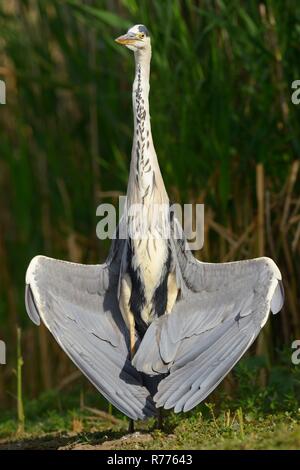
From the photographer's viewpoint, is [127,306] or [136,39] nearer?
[127,306]

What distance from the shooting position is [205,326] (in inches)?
178

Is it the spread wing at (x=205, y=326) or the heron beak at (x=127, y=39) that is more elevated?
the heron beak at (x=127, y=39)

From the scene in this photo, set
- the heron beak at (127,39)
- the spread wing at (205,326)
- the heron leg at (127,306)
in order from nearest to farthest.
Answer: the spread wing at (205,326)
the heron leg at (127,306)
the heron beak at (127,39)

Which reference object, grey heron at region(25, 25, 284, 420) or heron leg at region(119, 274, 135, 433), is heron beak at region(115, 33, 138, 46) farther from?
heron leg at region(119, 274, 135, 433)

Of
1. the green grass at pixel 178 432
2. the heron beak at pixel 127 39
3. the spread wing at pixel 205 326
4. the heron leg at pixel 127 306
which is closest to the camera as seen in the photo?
the green grass at pixel 178 432

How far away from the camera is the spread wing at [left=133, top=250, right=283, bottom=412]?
165 inches

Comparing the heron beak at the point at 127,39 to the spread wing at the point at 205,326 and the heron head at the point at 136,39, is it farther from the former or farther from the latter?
the spread wing at the point at 205,326

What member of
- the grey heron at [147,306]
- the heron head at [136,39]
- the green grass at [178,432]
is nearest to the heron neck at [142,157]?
the grey heron at [147,306]

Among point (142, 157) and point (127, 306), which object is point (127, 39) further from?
point (127, 306)

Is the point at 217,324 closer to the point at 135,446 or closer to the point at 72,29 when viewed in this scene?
the point at 135,446

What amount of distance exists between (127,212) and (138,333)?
55 cm

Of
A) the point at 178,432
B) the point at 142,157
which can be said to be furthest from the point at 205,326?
the point at 142,157

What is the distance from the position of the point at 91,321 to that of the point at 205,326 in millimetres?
515

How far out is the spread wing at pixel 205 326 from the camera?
4.19 meters
